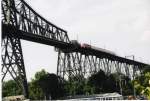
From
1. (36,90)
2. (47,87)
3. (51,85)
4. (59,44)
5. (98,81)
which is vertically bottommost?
(36,90)

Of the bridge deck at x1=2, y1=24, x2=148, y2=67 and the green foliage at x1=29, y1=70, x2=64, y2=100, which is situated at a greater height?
the bridge deck at x1=2, y1=24, x2=148, y2=67

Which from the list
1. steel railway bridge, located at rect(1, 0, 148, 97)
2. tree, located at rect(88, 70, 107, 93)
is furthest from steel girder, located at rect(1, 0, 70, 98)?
tree, located at rect(88, 70, 107, 93)

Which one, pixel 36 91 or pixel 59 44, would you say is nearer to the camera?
pixel 59 44

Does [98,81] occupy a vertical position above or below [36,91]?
above

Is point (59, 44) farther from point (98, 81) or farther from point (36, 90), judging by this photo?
point (98, 81)

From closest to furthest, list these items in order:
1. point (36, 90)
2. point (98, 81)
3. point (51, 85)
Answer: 1. point (51, 85)
2. point (36, 90)
3. point (98, 81)

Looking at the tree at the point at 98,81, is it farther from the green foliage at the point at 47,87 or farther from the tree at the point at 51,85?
the tree at the point at 51,85

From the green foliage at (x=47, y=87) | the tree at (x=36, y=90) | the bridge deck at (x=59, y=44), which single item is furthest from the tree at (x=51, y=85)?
the bridge deck at (x=59, y=44)

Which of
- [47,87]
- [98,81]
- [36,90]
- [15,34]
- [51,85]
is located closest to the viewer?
[15,34]

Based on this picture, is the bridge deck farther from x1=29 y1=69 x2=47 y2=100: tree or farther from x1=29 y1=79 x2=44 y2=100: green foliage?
x1=29 y1=79 x2=44 y2=100: green foliage

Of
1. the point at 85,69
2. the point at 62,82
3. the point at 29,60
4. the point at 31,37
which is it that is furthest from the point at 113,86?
the point at 29,60

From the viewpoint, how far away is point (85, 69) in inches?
2010

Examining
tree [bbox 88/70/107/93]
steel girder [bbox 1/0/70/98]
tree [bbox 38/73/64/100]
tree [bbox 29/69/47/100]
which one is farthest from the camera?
tree [bbox 88/70/107/93]

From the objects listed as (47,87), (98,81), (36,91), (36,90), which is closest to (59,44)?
(47,87)
